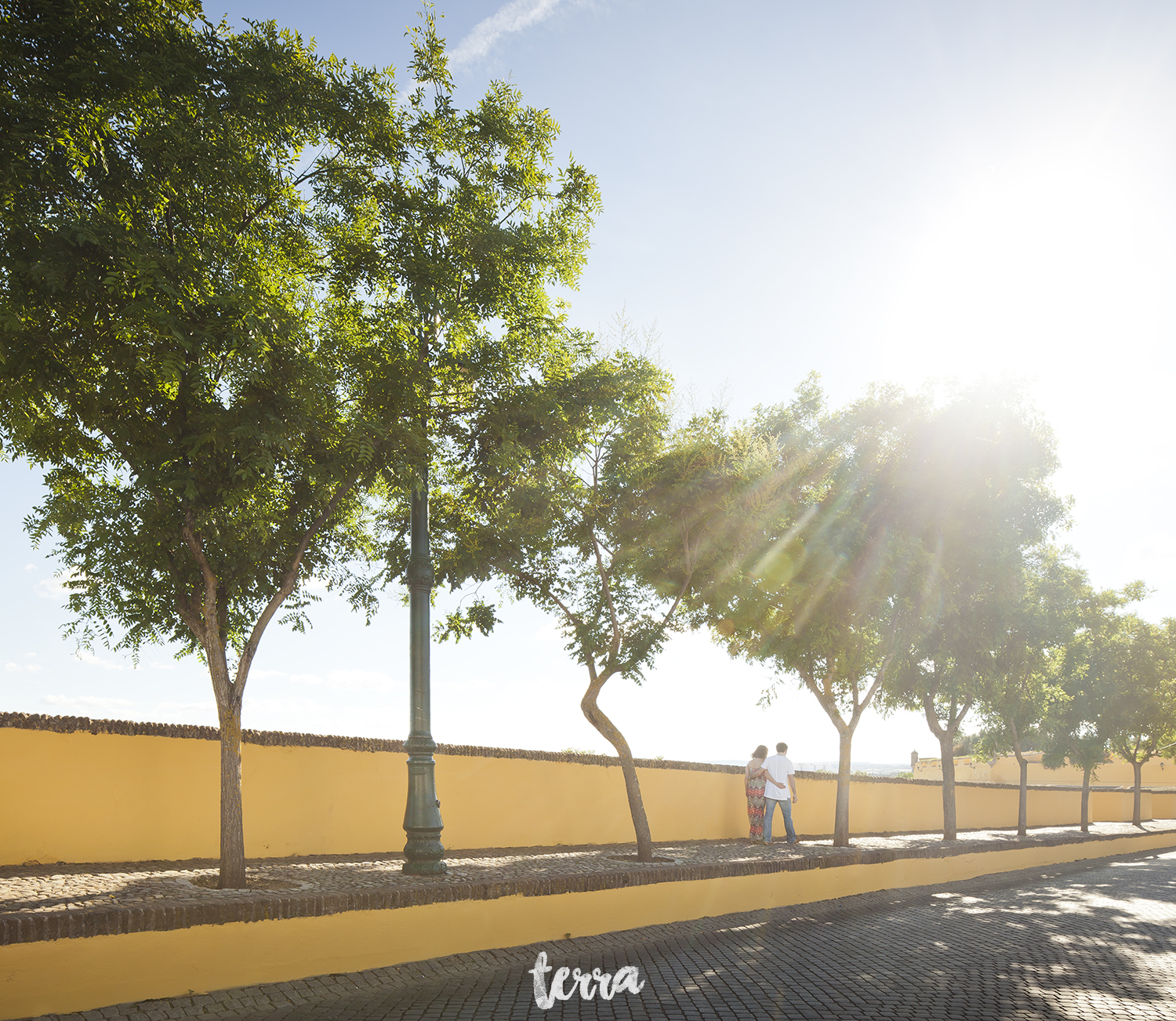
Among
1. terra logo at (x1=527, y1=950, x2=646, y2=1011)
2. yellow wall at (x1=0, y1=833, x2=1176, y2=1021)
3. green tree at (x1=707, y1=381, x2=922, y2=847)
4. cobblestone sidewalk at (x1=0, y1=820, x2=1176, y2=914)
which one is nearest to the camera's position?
yellow wall at (x1=0, y1=833, x2=1176, y2=1021)

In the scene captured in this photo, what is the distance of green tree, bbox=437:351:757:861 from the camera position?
447 inches

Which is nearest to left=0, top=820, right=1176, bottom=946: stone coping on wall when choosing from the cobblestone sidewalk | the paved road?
the cobblestone sidewalk

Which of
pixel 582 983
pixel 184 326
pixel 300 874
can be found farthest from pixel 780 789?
pixel 184 326

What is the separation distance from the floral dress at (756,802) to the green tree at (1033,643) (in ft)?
20.3

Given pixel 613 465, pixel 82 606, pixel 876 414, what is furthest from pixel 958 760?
pixel 82 606

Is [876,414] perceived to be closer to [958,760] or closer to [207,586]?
[207,586]

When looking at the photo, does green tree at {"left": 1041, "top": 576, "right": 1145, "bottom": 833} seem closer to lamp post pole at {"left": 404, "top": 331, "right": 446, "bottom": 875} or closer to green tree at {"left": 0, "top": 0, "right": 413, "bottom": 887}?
lamp post pole at {"left": 404, "top": 331, "right": 446, "bottom": 875}

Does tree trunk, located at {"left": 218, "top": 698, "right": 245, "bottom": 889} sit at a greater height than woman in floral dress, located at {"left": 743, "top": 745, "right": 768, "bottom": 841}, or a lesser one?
greater

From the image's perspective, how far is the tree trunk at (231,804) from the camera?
771 cm

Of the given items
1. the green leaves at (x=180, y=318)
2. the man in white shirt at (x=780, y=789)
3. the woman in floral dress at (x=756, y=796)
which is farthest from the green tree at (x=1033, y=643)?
the green leaves at (x=180, y=318)

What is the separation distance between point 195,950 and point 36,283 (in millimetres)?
4894

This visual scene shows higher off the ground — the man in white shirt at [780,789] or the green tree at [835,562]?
the green tree at [835,562]

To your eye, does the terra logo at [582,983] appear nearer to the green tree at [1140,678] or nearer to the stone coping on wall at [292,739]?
the stone coping on wall at [292,739]

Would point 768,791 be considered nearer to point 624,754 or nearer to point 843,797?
point 843,797
